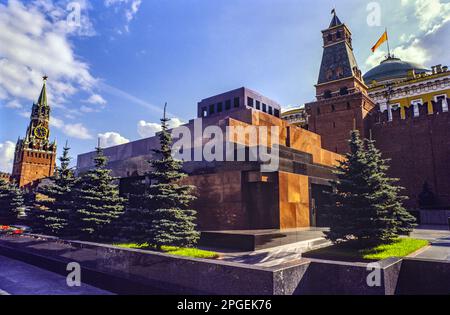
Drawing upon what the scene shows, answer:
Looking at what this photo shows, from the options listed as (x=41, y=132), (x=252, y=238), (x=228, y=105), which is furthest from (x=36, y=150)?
(x=252, y=238)

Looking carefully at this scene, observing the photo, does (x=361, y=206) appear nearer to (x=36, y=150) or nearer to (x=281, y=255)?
(x=281, y=255)

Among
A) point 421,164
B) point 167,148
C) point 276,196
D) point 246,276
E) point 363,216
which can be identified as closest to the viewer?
point 246,276

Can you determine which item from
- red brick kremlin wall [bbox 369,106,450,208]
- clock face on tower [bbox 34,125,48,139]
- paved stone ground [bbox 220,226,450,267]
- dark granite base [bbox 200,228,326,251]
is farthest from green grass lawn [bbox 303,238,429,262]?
clock face on tower [bbox 34,125,48,139]

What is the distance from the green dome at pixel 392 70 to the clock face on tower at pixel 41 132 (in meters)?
93.3

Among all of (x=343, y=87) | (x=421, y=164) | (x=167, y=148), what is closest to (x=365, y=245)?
(x=167, y=148)

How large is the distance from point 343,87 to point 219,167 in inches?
1034

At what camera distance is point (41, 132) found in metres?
91.3

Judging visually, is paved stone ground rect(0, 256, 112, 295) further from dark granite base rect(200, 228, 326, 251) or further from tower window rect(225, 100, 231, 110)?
tower window rect(225, 100, 231, 110)

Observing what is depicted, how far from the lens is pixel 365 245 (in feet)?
33.8

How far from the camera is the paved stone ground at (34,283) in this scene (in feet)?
25.4

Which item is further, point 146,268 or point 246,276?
point 146,268

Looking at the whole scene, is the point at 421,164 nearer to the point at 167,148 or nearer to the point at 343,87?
the point at 343,87

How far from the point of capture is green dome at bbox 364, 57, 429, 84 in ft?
148

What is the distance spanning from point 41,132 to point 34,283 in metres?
99.1
